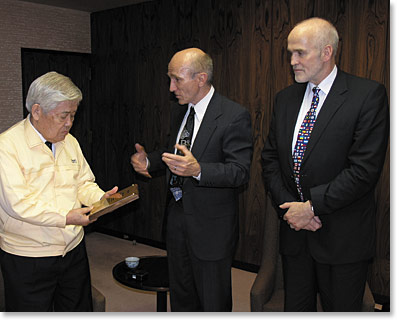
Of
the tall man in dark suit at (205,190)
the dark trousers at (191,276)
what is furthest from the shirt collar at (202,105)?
the dark trousers at (191,276)

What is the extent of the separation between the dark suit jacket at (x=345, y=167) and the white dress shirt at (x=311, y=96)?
0.09 feet

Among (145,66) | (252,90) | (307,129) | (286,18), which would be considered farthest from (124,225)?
(307,129)

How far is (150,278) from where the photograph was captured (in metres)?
3.19

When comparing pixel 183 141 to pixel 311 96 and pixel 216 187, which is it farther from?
pixel 311 96

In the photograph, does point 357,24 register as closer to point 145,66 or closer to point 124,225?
point 145,66

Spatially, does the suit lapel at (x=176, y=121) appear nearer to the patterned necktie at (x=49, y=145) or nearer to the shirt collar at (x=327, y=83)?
the patterned necktie at (x=49, y=145)

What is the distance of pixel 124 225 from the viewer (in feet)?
20.1

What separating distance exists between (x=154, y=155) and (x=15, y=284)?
1.12 metres

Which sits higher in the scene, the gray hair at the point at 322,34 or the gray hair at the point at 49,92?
the gray hair at the point at 322,34

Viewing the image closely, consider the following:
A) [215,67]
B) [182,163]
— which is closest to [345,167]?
[182,163]

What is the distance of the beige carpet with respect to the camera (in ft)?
12.9

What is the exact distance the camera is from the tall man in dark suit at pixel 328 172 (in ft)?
6.81

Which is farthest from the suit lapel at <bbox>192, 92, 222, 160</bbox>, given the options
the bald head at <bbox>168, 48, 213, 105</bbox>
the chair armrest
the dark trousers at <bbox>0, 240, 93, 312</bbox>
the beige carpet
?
the beige carpet

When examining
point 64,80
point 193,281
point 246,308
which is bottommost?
point 246,308
